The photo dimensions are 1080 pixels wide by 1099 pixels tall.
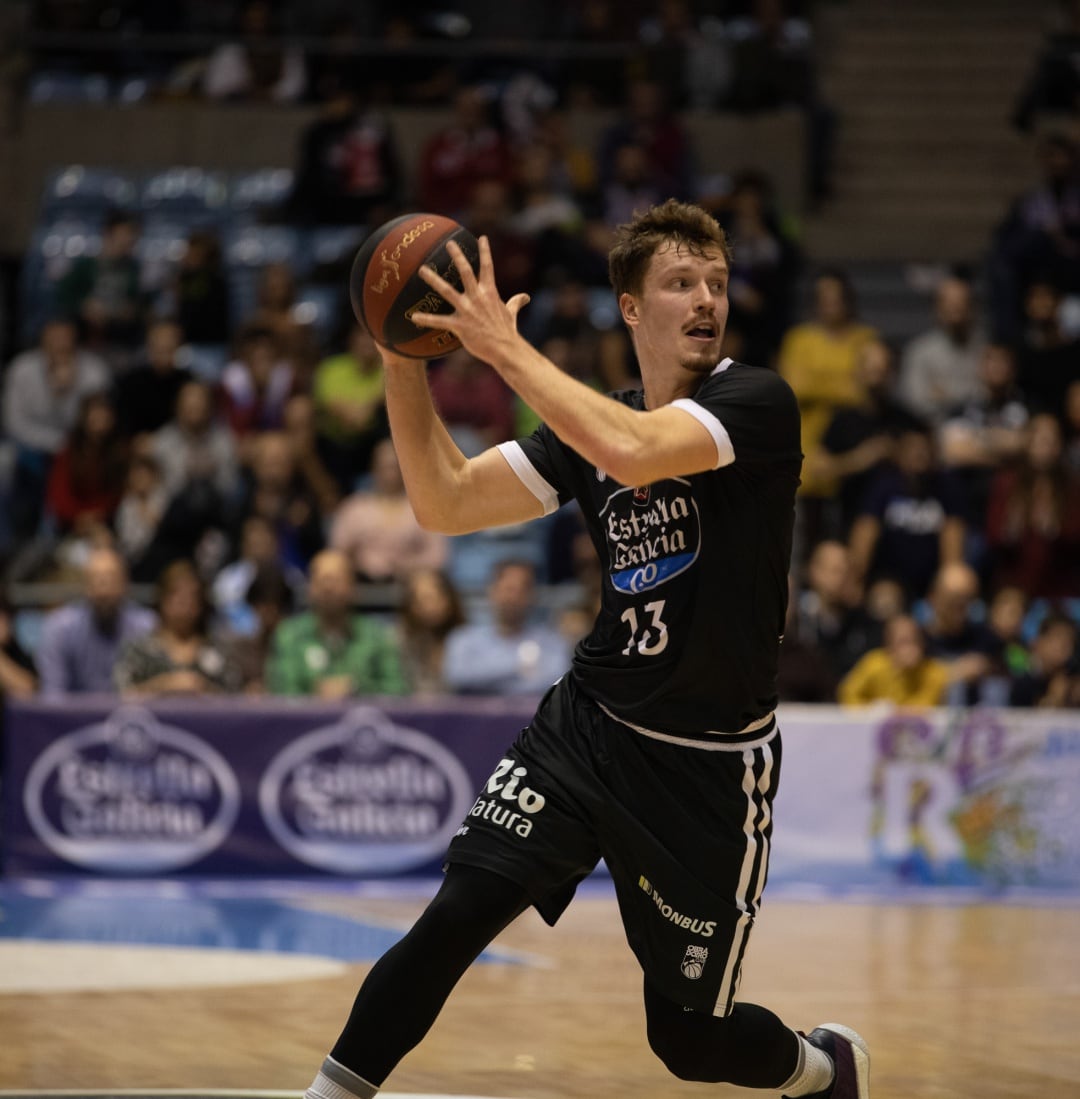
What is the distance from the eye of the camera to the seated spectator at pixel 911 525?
1238cm

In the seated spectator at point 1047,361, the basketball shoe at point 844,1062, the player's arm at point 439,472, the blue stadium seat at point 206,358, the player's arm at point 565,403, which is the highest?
the player's arm at point 565,403

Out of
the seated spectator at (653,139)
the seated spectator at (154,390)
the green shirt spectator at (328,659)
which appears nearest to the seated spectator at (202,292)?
the seated spectator at (154,390)

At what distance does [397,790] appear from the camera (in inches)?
411

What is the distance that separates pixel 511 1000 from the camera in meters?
7.15

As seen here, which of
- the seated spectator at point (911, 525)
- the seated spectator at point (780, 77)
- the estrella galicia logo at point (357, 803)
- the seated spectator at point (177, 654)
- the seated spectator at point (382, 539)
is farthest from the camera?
the seated spectator at point (780, 77)

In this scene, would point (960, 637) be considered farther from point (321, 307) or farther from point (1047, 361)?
point (321, 307)

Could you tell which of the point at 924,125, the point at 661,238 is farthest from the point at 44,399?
the point at 661,238

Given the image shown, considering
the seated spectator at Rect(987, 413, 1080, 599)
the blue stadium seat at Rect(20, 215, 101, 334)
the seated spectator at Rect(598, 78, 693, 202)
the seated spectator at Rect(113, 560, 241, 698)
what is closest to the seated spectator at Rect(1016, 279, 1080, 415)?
the seated spectator at Rect(987, 413, 1080, 599)

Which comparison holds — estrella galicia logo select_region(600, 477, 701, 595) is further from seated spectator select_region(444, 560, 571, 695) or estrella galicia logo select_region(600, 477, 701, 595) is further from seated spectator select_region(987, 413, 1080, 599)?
seated spectator select_region(987, 413, 1080, 599)

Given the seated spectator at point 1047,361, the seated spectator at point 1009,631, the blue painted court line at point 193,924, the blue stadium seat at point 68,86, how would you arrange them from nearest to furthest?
the blue painted court line at point 193,924 < the seated spectator at point 1009,631 < the seated spectator at point 1047,361 < the blue stadium seat at point 68,86

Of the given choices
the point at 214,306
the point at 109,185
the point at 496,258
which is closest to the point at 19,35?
Answer: the point at 109,185

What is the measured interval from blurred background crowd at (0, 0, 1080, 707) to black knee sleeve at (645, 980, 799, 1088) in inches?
248

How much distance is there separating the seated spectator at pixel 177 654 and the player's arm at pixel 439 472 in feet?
19.7

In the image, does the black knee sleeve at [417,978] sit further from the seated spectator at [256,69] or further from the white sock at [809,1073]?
the seated spectator at [256,69]
